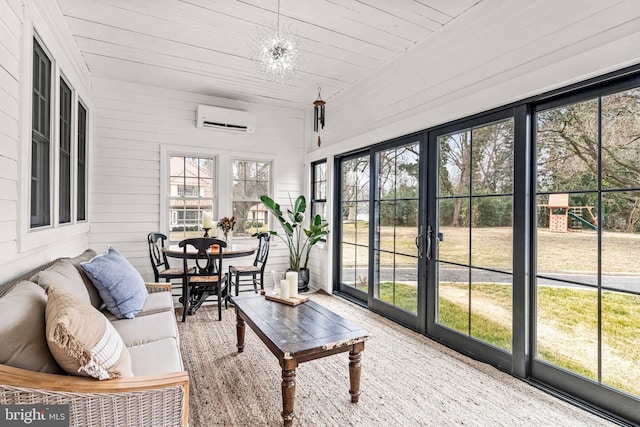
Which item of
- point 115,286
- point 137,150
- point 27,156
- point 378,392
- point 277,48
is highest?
point 277,48

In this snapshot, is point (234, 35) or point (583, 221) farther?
point (234, 35)

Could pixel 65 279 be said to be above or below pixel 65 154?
below

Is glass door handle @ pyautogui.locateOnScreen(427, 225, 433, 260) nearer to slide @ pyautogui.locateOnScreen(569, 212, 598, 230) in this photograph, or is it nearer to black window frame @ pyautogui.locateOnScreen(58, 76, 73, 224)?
slide @ pyautogui.locateOnScreen(569, 212, 598, 230)

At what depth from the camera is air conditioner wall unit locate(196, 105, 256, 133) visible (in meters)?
4.84

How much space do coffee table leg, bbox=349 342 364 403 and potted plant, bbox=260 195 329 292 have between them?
9.03 feet

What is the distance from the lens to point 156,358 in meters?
1.86

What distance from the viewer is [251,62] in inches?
155

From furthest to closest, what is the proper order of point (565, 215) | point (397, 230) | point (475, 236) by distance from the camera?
point (397, 230) → point (475, 236) → point (565, 215)

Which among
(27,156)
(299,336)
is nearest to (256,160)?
(27,156)

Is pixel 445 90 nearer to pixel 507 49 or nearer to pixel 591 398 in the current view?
pixel 507 49

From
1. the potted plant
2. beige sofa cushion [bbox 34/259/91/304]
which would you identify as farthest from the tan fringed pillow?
the potted plant

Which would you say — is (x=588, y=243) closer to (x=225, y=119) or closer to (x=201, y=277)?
(x=201, y=277)

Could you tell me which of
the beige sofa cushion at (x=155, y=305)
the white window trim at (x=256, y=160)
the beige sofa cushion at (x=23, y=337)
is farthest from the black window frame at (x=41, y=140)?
the white window trim at (x=256, y=160)

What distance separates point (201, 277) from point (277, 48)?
2.59 m
